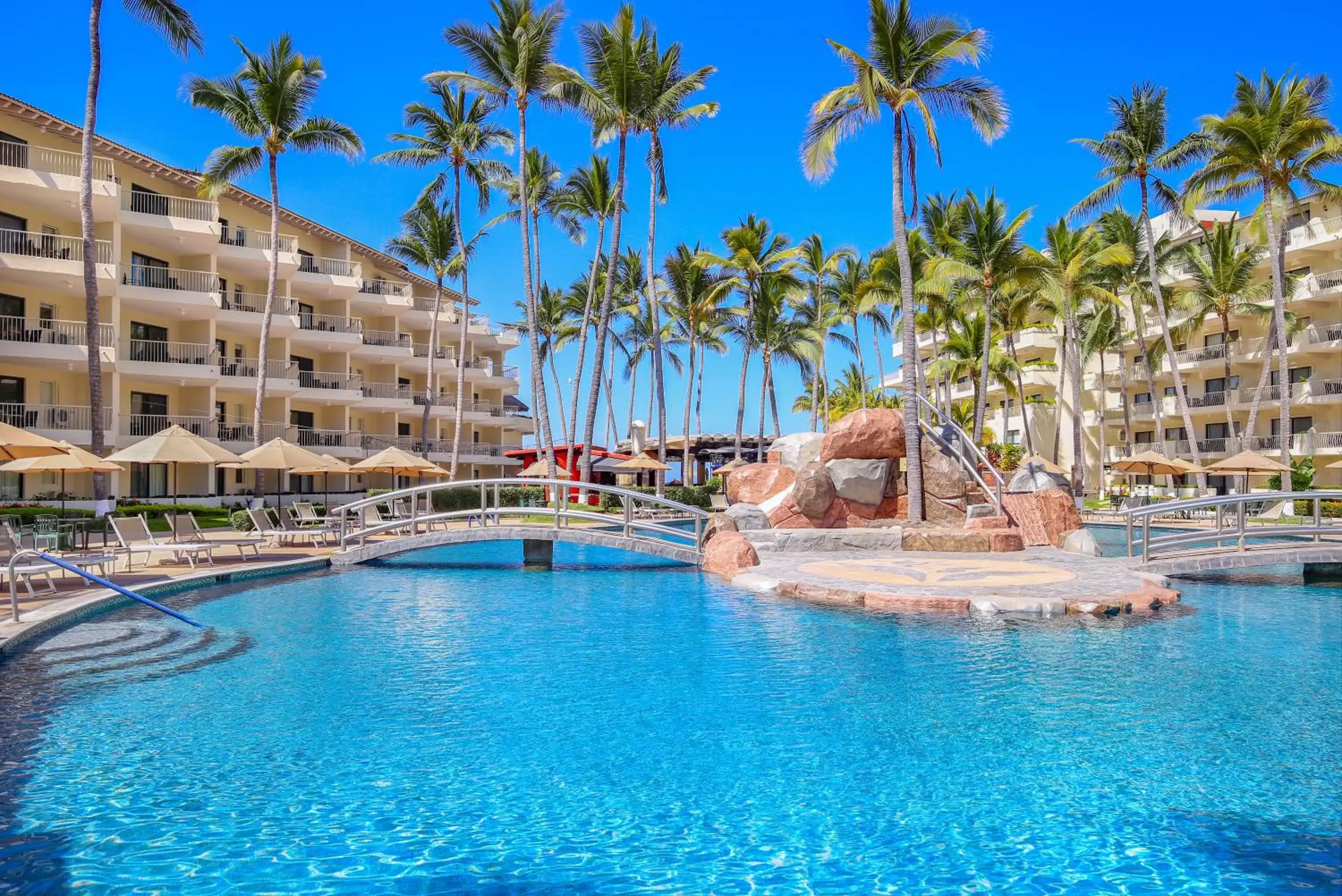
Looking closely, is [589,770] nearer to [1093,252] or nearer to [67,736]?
[67,736]

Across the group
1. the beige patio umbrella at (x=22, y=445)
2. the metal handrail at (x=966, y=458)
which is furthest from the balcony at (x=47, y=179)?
the metal handrail at (x=966, y=458)

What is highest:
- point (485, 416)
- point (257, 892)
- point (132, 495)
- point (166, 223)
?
point (166, 223)

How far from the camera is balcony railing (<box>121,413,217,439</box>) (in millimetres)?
32688

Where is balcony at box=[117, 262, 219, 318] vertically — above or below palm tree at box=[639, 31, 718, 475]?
below

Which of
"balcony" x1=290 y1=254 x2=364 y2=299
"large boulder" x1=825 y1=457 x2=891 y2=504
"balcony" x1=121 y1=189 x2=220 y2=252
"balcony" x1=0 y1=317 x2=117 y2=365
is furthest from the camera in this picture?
"balcony" x1=290 y1=254 x2=364 y2=299

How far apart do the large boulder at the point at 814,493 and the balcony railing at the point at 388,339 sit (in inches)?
1183

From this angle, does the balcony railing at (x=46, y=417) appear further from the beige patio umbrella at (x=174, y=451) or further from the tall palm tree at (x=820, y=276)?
the tall palm tree at (x=820, y=276)

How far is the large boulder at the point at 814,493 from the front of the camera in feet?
74.4

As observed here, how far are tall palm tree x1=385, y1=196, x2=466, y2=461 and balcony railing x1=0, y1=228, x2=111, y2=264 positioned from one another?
13.7m

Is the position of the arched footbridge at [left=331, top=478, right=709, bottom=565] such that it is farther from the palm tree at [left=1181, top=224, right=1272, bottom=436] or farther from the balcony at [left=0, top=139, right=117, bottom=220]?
the palm tree at [left=1181, top=224, right=1272, bottom=436]

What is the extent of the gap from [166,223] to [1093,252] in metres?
39.7

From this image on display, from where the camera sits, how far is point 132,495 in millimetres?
32969

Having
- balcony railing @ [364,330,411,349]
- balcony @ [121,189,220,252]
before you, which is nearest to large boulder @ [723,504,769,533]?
balcony @ [121,189,220,252]

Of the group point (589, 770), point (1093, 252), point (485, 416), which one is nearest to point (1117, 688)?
point (589, 770)
